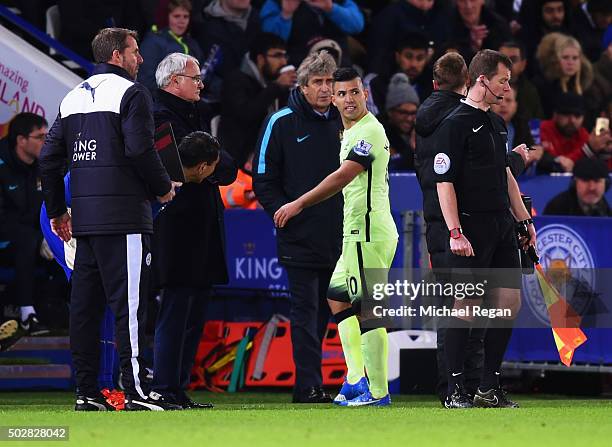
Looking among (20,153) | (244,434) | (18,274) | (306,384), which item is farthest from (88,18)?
(244,434)

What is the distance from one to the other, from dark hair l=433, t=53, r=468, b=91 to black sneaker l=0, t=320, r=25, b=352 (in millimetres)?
4249

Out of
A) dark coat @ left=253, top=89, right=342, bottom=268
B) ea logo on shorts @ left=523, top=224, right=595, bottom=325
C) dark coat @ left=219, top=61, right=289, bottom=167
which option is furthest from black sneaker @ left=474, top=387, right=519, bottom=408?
dark coat @ left=219, top=61, right=289, bottom=167

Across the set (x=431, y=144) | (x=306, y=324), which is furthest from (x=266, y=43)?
(x=431, y=144)

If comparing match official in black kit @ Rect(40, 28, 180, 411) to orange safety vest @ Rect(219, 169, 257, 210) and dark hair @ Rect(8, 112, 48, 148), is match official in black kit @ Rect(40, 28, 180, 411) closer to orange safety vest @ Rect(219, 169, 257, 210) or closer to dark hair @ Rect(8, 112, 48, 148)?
orange safety vest @ Rect(219, 169, 257, 210)

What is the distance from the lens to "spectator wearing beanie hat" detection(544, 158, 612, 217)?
14.3 m

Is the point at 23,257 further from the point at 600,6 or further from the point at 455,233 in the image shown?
the point at 600,6

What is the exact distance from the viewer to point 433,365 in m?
12.8

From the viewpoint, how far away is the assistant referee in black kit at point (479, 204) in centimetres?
998

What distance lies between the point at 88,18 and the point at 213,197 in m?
5.35

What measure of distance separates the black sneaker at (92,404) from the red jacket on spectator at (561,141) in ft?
26.4

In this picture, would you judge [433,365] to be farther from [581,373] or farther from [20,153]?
[20,153]

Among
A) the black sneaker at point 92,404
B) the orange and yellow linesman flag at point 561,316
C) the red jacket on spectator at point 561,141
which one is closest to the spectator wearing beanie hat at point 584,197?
the orange and yellow linesman flag at point 561,316

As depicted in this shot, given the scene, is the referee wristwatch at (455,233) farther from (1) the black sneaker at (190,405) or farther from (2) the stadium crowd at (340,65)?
(2) the stadium crowd at (340,65)

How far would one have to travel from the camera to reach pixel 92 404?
971 cm
